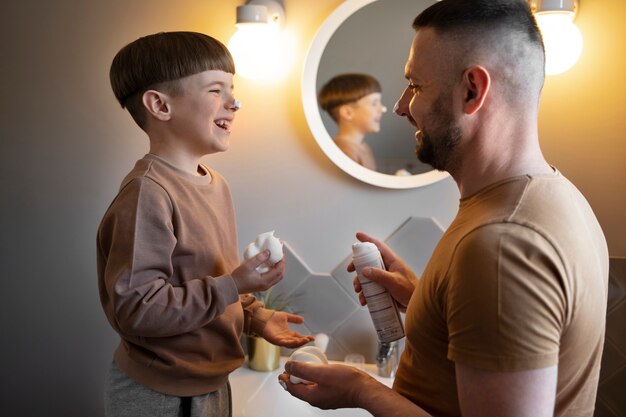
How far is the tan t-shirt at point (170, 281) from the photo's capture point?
108 cm

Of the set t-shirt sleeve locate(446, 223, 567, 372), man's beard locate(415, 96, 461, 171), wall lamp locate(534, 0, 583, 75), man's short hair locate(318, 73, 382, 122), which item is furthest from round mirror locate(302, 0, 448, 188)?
t-shirt sleeve locate(446, 223, 567, 372)

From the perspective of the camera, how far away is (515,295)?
0.67 m

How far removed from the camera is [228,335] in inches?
48.2

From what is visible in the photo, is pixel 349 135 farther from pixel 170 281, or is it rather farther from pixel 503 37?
pixel 503 37

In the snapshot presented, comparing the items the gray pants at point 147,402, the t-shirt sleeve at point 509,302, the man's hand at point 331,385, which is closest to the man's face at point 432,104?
the t-shirt sleeve at point 509,302

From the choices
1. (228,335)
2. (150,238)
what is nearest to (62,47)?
(150,238)

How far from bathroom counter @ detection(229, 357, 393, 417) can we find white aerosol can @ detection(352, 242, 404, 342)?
0.37 meters

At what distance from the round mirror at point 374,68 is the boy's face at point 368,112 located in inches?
0.5

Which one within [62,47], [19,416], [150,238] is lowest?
[19,416]

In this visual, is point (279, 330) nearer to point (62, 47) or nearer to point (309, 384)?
point (309, 384)

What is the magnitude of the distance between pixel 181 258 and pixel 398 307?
1.38ft

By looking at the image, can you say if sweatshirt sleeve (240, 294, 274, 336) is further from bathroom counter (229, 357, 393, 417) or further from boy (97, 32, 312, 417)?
bathroom counter (229, 357, 393, 417)

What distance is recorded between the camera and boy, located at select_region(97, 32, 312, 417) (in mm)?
1086

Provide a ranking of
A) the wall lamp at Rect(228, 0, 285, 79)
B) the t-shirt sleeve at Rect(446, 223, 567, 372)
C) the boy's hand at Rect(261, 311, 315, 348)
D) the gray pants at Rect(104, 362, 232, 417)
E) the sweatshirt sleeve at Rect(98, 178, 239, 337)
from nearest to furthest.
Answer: the t-shirt sleeve at Rect(446, 223, 567, 372)
the sweatshirt sleeve at Rect(98, 178, 239, 337)
the gray pants at Rect(104, 362, 232, 417)
the boy's hand at Rect(261, 311, 315, 348)
the wall lamp at Rect(228, 0, 285, 79)
